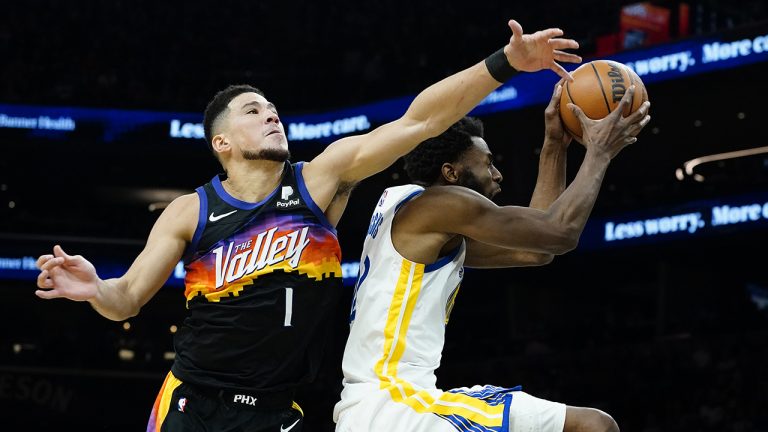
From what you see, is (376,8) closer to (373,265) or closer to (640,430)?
(640,430)

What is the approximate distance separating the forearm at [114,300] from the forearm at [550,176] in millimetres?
1668

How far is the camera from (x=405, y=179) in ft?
62.1

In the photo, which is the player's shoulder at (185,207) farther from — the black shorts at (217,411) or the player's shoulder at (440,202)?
the player's shoulder at (440,202)

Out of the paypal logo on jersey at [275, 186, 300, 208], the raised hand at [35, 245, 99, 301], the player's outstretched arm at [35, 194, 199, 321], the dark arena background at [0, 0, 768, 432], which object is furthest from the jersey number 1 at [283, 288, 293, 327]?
the dark arena background at [0, 0, 768, 432]

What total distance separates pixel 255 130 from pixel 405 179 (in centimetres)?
1489

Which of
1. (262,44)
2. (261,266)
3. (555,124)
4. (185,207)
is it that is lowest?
(261,266)

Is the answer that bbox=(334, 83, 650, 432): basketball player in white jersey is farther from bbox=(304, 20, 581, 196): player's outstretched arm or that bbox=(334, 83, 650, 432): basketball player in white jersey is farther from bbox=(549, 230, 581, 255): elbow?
bbox=(304, 20, 581, 196): player's outstretched arm

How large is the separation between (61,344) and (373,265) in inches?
614

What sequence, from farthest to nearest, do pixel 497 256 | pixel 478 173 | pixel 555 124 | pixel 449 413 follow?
pixel 497 256
pixel 555 124
pixel 478 173
pixel 449 413

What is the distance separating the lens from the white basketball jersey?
11.8ft

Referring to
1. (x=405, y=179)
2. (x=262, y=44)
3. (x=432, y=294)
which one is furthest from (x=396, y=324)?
(x=262, y=44)

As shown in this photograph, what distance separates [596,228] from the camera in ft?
52.0

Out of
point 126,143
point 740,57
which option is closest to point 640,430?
point 740,57

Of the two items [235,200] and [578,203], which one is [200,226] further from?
[578,203]
